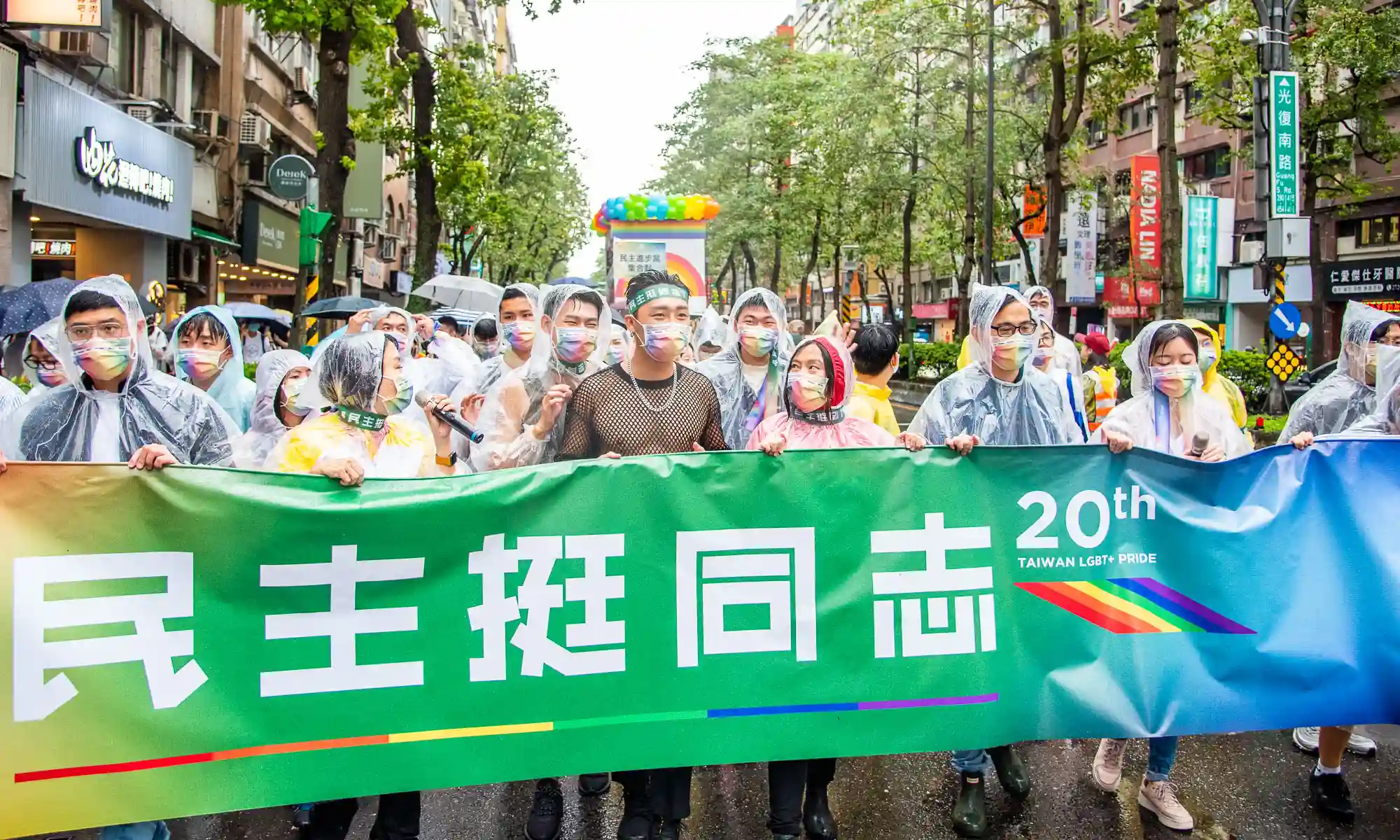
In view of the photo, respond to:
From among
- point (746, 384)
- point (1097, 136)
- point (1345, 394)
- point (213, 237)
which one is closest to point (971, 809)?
point (746, 384)

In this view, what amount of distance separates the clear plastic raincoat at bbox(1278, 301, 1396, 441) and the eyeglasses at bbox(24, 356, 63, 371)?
566cm

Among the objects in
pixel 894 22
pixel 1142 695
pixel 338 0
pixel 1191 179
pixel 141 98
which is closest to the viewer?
pixel 1142 695

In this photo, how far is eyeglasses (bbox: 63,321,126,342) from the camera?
4.13 m

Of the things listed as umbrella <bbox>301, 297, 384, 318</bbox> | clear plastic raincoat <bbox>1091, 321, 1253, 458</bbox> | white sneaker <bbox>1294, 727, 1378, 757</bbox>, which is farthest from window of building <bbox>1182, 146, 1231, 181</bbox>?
clear plastic raincoat <bbox>1091, 321, 1253, 458</bbox>

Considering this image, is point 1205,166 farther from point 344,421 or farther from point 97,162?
point 344,421

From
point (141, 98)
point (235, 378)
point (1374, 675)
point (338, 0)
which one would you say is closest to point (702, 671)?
point (1374, 675)

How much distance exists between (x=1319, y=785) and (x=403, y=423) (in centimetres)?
377

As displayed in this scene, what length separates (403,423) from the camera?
4496mm

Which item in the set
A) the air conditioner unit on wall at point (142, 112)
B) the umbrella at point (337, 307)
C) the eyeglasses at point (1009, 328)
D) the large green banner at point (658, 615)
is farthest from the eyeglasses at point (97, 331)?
the air conditioner unit on wall at point (142, 112)

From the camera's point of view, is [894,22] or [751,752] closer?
[751,752]

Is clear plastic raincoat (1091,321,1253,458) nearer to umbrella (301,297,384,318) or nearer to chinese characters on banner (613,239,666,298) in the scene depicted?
umbrella (301,297,384,318)

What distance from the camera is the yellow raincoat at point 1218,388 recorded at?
5.50 meters

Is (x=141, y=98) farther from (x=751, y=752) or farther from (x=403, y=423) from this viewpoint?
(x=751, y=752)

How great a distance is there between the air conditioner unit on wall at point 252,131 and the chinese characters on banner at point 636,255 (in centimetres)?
869
